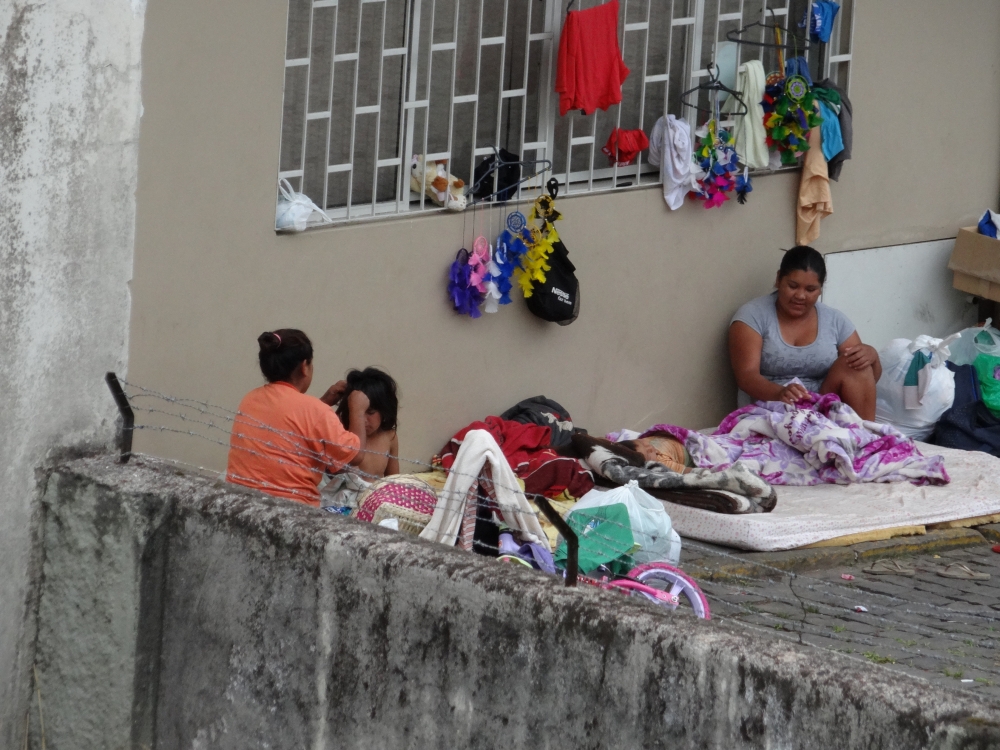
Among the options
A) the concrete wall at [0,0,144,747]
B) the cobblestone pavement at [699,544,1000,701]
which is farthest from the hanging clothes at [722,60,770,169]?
the concrete wall at [0,0,144,747]

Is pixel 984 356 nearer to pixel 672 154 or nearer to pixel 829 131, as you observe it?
pixel 829 131

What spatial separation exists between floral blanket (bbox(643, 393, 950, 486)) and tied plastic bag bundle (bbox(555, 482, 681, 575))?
1491mm

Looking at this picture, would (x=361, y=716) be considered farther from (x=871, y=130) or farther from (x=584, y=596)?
(x=871, y=130)

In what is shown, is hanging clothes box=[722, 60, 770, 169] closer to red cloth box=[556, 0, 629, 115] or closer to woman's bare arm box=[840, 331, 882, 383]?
red cloth box=[556, 0, 629, 115]

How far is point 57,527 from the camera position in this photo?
4.05 m

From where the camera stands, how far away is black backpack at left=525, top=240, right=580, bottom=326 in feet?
22.7

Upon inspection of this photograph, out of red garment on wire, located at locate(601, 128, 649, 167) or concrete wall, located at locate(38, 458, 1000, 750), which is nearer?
concrete wall, located at locate(38, 458, 1000, 750)

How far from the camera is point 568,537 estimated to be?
2973 millimetres

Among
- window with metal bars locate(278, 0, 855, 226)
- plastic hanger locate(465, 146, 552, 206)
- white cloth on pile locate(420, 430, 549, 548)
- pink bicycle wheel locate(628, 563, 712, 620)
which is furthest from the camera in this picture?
plastic hanger locate(465, 146, 552, 206)

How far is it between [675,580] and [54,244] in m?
2.20

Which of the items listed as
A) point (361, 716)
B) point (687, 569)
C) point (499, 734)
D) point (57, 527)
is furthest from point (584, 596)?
point (687, 569)

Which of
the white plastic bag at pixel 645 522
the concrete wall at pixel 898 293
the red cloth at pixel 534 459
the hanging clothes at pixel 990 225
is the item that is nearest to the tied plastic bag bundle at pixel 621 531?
the white plastic bag at pixel 645 522

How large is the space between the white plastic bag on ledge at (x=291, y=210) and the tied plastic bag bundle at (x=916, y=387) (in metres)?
3.77

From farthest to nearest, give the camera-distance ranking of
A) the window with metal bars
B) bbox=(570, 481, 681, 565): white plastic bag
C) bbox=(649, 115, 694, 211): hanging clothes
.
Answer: bbox=(649, 115, 694, 211): hanging clothes
the window with metal bars
bbox=(570, 481, 681, 565): white plastic bag
